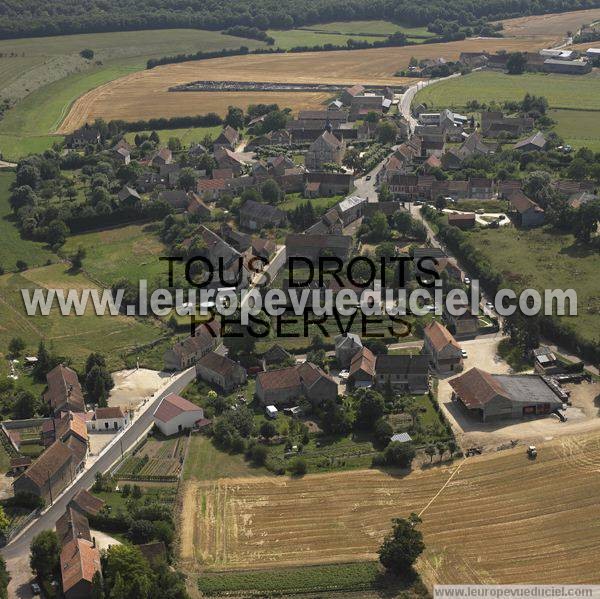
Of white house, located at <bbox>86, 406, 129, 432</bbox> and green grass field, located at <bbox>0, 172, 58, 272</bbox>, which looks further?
green grass field, located at <bbox>0, 172, 58, 272</bbox>

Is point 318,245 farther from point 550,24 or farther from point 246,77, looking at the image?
point 550,24

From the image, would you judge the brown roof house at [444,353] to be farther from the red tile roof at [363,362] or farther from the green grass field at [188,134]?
the green grass field at [188,134]

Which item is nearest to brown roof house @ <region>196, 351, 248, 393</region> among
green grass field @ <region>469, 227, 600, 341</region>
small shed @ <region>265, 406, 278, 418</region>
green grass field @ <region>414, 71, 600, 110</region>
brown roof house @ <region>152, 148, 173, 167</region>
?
small shed @ <region>265, 406, 278, 418</region>

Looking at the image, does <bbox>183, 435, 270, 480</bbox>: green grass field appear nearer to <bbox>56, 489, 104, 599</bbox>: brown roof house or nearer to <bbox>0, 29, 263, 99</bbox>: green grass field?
<bbox>56, 489, 104, 599</bbox>: brown roof house

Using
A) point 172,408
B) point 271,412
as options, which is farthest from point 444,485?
point 172,408

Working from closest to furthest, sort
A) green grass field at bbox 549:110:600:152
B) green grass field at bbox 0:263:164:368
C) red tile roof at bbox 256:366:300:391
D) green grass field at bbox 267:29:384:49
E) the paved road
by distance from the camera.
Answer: the paved road → red tile roof at bbox 256:366:300:391 → green grass field at bbox 0:263:164:368 → green grass field at bbox 549:110:600:152 → green grass field at bbox 267:29:384:49

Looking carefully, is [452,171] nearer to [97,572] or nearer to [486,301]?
[486,301]

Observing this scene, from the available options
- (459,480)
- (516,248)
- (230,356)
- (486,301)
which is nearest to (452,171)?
(516,248)
